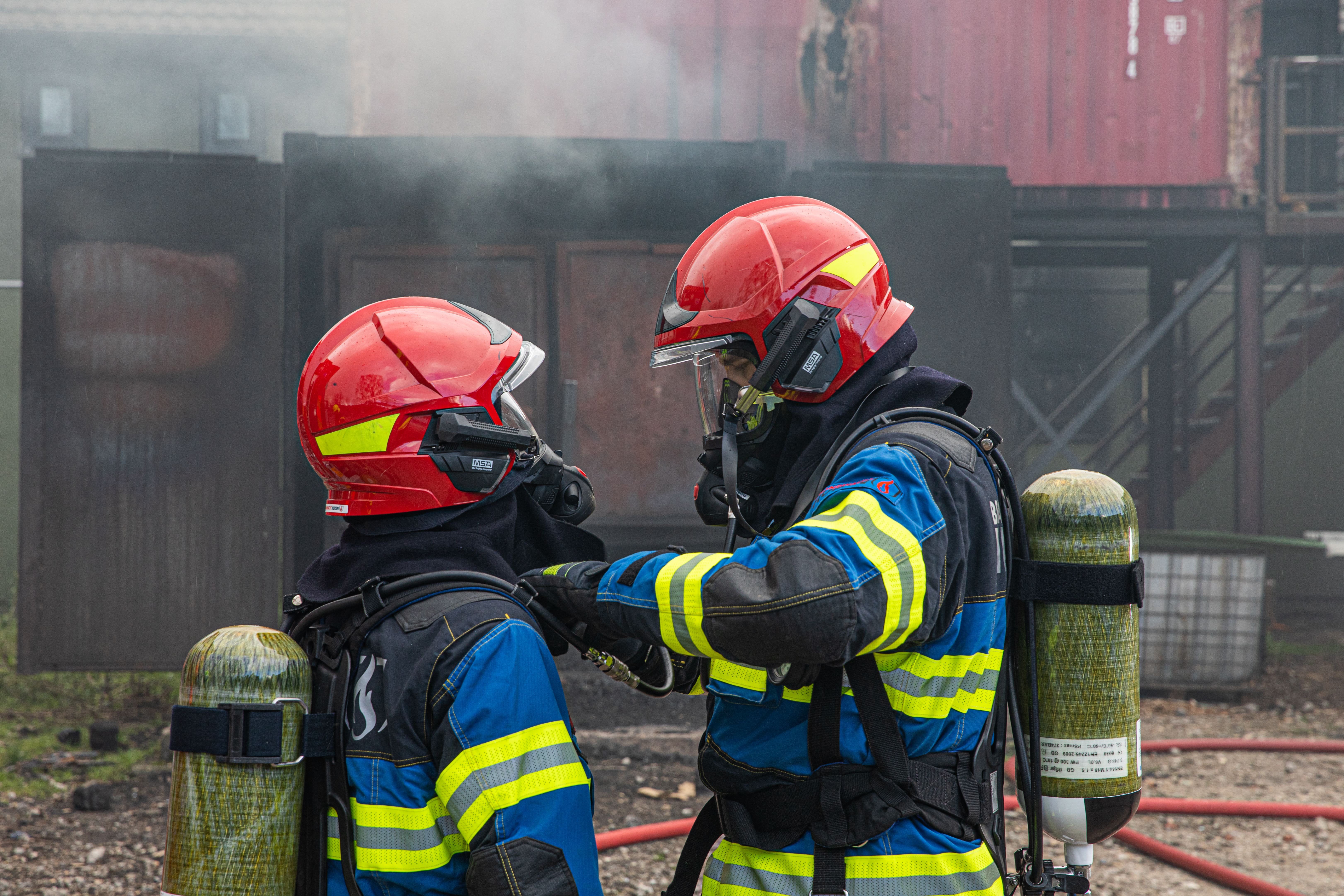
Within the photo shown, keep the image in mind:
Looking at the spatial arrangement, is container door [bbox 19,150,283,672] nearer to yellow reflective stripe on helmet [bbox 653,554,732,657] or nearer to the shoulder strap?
the shoulder strap

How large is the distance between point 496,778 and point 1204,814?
4826 mm

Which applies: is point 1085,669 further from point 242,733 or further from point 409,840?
point 242,733

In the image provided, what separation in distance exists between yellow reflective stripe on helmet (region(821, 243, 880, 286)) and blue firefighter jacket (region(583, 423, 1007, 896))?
0.35 metres

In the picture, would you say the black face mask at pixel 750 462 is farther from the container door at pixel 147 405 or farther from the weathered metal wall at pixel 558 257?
the container door at pixel 147 405

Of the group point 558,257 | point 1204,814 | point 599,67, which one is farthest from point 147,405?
point 1204,814

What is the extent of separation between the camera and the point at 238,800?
1.60m

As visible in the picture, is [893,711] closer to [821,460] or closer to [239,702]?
[821,460]

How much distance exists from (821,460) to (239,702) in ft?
3.41

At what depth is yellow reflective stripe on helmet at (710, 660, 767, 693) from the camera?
172 centimetres

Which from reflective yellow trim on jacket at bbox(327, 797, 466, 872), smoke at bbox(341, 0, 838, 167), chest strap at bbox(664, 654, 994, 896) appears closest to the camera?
reflective yellow trim on jacket at bbox(327, 797, 466, 872)

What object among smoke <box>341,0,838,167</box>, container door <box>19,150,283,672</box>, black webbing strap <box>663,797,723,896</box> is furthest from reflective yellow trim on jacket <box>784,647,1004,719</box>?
smoke <box>341,0,838,167</box>

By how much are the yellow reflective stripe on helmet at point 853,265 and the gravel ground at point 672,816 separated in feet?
10.3

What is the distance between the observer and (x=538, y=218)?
6.77 metres

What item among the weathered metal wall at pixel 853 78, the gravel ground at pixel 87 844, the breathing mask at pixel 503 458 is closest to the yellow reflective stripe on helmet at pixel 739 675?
the breathing mask at pixel 503 458
